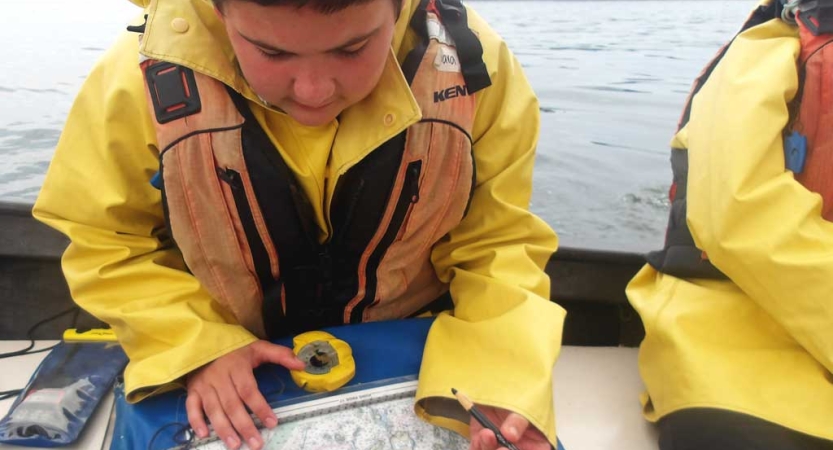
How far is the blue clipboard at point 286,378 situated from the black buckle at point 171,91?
1.58 feet

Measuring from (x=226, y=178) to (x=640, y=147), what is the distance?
3.86m

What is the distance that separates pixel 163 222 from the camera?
1.34 metres

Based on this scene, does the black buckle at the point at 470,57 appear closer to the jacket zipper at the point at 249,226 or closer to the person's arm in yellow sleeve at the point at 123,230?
the jacket zipper at the point at 249,226

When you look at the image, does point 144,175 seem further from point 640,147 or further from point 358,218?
point 640,147

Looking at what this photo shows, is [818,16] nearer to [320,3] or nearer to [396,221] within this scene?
[396,221]

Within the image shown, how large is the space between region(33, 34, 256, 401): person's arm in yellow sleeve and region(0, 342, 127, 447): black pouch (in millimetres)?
307

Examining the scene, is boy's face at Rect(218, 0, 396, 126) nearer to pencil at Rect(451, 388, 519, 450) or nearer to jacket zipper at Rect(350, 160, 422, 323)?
jacket zipper at Rect(350, 160, 422, 323)

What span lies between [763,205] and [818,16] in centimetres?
39

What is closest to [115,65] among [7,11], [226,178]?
[226,178]

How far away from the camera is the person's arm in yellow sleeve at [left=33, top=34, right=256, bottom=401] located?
3.88 feet

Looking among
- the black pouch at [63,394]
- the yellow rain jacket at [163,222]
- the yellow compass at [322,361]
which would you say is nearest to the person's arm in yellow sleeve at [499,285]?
the yellow rain jacket at [163,222]

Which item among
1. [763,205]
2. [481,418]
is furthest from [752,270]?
[481,418]

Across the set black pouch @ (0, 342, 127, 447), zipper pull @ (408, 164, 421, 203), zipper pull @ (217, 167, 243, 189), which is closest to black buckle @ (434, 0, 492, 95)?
zipper pull @ (408, 164, 421, 203)

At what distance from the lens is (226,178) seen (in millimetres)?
1186
